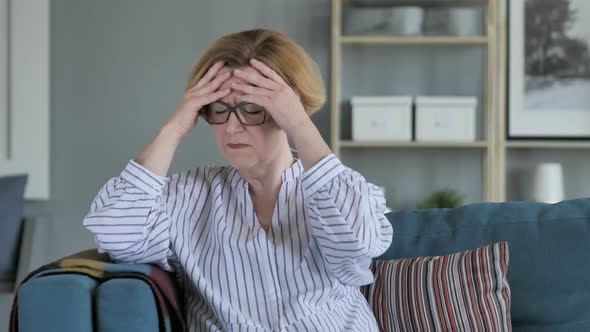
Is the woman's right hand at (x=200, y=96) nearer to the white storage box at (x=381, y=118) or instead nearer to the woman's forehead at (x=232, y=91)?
the woman's forehead at (x=232, y=91)

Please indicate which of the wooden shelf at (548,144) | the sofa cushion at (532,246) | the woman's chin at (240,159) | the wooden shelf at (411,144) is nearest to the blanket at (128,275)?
the woman's chin at (240,159)

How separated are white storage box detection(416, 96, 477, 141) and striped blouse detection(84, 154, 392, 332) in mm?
2021

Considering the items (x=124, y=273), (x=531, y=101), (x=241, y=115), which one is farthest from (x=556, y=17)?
(x=124, y=273)

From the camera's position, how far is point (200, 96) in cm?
167

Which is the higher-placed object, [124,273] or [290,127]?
[290,127]

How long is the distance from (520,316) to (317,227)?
580 millimetres

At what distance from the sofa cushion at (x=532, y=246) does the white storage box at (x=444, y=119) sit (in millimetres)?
→ 1702

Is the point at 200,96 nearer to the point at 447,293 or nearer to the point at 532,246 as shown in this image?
the point at 447,293

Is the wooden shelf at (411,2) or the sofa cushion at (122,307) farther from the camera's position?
the wooden shelf at (411,2)

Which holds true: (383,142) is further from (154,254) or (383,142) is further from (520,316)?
(154,254)

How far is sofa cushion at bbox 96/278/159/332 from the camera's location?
4.87ft

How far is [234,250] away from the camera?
1684 millimetres

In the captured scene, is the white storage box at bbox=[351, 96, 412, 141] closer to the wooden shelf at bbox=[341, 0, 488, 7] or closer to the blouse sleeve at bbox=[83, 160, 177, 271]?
the wooden shelf at bbox=[341, 0, 488, 7]

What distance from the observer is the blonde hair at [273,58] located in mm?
1676
